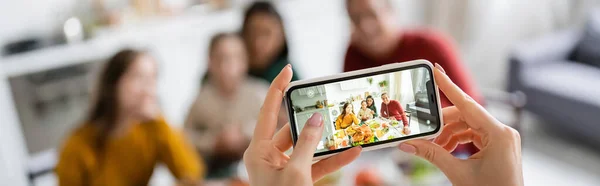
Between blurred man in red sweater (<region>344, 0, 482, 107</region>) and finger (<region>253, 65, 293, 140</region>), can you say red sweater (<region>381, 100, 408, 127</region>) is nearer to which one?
finger (<region>253, 65, 293, 140</region>)

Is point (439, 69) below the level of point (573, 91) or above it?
above

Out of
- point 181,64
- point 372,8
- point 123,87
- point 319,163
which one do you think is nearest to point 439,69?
point 319,163

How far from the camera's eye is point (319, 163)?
0.70 meters

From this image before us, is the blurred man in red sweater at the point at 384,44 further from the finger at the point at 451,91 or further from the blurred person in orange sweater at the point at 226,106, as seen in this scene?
the finger at the point at 451,91

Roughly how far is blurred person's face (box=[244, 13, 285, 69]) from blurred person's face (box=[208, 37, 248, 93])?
0.06 meters

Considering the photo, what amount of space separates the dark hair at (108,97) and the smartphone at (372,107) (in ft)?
3.46

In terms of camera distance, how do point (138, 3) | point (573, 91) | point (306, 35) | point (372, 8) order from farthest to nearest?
point (306, 35), point (573, 91), point (138, 3), point (372, 8)

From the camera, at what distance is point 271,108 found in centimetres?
61

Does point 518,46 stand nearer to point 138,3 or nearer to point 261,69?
point 261,69

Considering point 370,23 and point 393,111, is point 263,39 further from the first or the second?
point 393,111

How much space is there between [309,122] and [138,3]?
164cm

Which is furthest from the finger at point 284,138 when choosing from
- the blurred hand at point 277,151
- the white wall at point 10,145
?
the white wall at point 10,145

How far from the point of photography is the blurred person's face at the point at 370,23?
4.94ft

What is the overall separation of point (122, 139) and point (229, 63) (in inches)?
16.4
